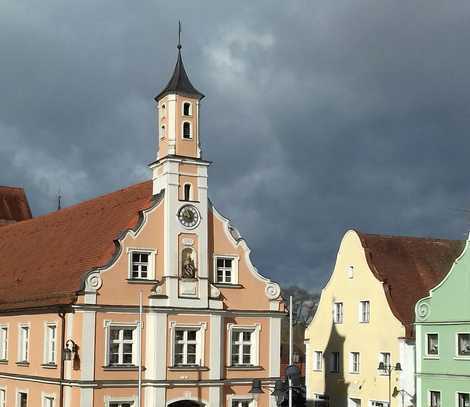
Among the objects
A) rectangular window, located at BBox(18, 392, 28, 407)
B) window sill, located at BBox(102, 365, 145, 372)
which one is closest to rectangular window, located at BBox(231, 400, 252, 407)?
window sill, located at BBox(102, 365, 145, 372)

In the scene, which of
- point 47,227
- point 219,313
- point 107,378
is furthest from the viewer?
point 47,227

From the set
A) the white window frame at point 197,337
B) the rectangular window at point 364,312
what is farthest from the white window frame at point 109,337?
the rectangular window at point 364,312

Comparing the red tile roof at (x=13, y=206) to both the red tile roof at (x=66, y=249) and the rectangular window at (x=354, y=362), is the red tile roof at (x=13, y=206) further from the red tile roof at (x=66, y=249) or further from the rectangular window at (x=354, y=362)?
the rectangular window at (x=354, y=362)

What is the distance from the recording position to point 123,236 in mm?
42469

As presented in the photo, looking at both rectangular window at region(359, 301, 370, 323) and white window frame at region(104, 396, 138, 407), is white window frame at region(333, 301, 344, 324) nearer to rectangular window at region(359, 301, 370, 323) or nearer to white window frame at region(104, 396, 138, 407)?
rectangular window at region(359, 301, 370, 323)

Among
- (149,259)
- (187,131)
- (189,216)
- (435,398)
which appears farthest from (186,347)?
(435,398)

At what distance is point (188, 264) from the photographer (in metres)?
43.6

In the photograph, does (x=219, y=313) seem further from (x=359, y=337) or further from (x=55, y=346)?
(x=359, y=337)

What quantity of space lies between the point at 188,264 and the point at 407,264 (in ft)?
65.6

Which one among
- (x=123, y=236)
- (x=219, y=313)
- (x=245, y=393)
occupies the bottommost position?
(x=245, y=393)

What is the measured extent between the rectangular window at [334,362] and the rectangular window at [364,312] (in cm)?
366

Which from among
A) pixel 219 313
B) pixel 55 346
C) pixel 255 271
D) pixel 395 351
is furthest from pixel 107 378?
pixel 395 351

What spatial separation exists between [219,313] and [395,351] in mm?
14757

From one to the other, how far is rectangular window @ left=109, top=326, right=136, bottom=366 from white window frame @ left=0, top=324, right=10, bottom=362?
8565 mm
